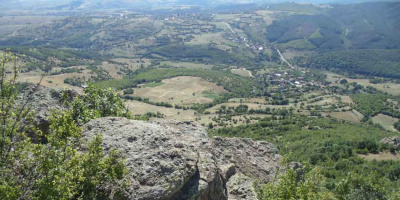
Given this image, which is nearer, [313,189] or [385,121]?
[313,189]

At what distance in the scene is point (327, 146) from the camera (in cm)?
8181

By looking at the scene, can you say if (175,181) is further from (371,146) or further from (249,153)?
(371,146)

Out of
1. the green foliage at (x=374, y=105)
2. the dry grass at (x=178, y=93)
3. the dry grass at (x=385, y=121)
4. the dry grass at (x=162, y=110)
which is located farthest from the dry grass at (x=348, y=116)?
the dry grass at (x=162, y=110)

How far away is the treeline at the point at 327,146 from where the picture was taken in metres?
65.0

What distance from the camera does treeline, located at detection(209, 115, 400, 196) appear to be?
65.0 m

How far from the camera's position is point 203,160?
803 inches

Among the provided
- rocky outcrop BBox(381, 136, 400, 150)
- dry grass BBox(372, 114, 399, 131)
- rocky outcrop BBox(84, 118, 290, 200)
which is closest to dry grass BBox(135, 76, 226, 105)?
dry grass BBox(372, 114, 399, 131)

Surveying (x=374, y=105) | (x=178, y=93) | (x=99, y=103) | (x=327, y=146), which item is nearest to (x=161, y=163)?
(x=99, y=103)

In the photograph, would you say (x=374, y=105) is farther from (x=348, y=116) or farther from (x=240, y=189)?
(x=240, y=189)

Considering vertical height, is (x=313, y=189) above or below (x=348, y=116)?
above

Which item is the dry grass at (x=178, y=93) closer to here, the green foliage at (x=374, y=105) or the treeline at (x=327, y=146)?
the treeline at (x=327, y=146)

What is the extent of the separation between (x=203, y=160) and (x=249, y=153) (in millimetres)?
15795

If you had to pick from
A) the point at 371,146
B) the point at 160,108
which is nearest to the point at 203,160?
the point at 371,146

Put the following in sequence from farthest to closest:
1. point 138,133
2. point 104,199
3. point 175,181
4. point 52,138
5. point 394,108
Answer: point 394,108, point 138,133, point 175,181, point 104,199, point 52,138
